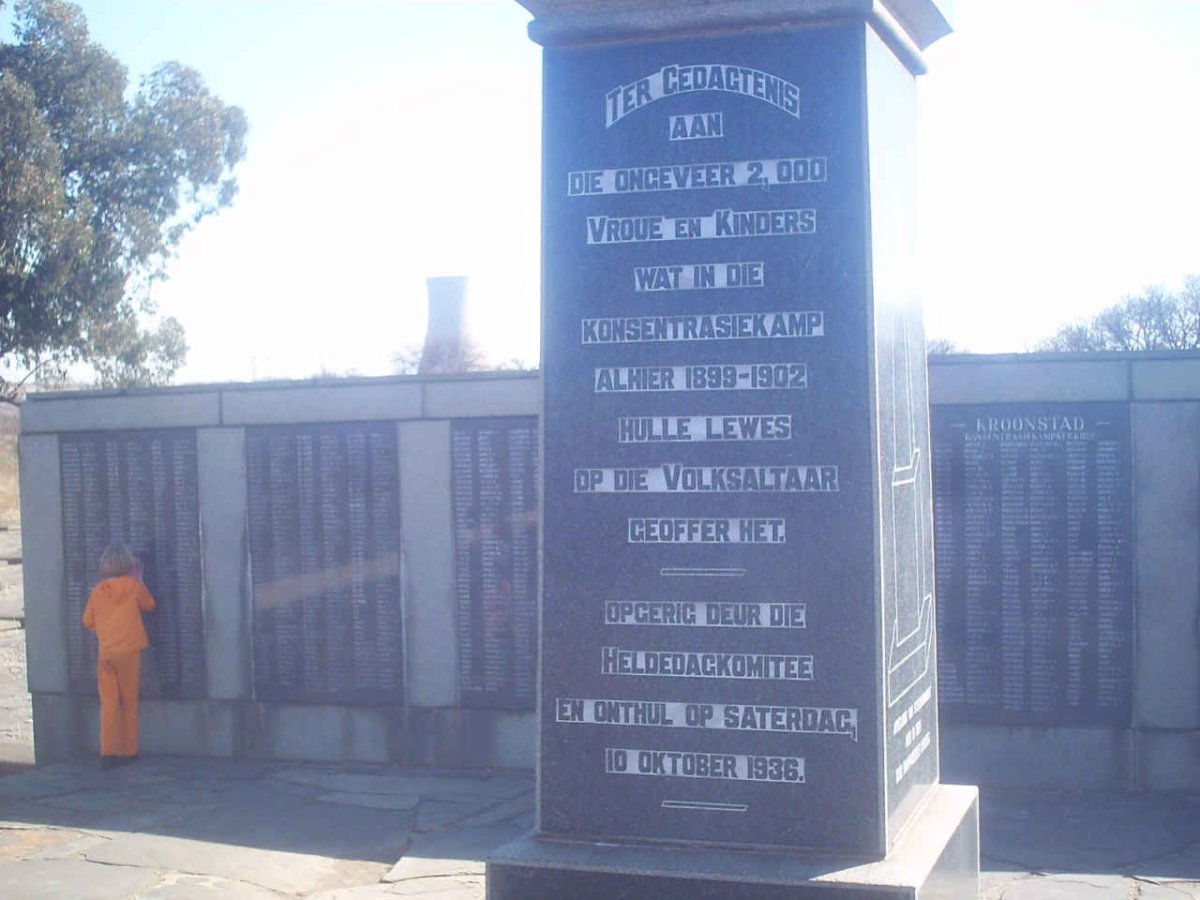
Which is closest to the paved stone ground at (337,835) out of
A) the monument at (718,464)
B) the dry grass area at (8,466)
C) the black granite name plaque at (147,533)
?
the black granite name plaque at (147,533)

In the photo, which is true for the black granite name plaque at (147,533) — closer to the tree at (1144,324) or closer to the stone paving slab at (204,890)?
the stone paving slab at (204,890)

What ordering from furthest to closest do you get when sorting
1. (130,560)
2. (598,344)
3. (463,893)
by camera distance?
(130,560) → (463,893) → (598,344)

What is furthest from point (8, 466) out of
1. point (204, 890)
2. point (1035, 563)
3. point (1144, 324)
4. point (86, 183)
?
point (1035, 563)

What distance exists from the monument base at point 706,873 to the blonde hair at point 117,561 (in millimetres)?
6198

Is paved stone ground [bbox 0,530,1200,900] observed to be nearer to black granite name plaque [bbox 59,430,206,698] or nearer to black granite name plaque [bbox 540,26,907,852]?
black granite name plaque [bbox 59,430,206,698]

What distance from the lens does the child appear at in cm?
905

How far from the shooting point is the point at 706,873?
3.41 metres

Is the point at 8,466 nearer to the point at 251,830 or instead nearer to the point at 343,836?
the point at 251,830

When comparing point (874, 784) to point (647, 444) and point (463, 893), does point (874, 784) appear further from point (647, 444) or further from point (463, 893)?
point (463, 893)

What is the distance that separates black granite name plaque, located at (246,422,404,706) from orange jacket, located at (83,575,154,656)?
790mm

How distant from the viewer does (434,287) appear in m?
28.3

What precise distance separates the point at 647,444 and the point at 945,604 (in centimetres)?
491

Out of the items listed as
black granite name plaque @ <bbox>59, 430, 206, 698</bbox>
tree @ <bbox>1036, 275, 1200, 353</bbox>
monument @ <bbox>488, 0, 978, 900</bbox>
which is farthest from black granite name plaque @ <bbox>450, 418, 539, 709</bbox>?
tree @ <bbox>1036, 275, 1200, 353</bbox>

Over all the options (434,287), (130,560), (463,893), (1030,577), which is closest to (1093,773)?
(1030,577)
